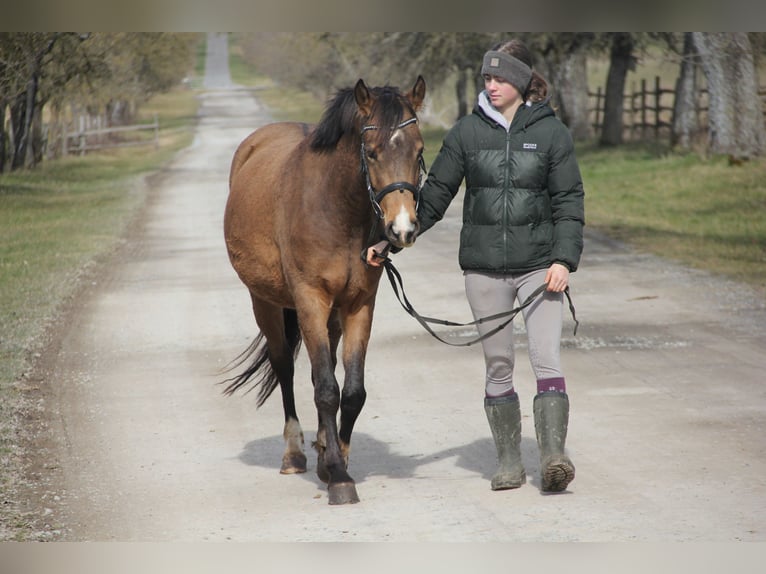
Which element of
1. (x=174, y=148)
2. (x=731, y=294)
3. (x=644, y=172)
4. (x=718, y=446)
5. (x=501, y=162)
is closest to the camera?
(x=501, y=162)

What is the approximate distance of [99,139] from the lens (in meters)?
44.9

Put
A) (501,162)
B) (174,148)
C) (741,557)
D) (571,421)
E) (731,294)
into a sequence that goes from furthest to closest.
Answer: (174,148) < (731,294) < (571,421) < (501,162) < (741,557)

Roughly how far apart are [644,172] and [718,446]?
1784cm

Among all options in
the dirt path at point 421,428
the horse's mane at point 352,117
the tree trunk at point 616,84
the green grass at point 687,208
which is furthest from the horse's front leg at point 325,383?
the tree trunk at point 616,84

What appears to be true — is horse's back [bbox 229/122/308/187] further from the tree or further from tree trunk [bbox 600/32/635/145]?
the tree

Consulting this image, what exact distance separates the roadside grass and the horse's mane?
2.36 metres

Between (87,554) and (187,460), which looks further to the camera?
(187,460)

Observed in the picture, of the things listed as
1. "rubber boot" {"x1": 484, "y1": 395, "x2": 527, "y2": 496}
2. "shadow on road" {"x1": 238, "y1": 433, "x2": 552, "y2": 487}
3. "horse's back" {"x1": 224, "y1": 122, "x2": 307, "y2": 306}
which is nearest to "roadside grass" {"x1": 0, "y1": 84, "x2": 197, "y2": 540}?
"shadow on road" {"x1": 238, "y1": 433, "x2": 552, "y2": 487}

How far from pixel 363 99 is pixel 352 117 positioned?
190 mm

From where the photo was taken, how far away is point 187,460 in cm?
679

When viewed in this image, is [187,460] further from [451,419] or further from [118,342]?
[118,342]

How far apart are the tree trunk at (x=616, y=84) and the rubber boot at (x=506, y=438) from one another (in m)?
23.2

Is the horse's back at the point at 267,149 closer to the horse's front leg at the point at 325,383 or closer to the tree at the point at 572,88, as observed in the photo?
the horse's front leg at the point at 325,383

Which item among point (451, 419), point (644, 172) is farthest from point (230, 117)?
point (451, 419)
